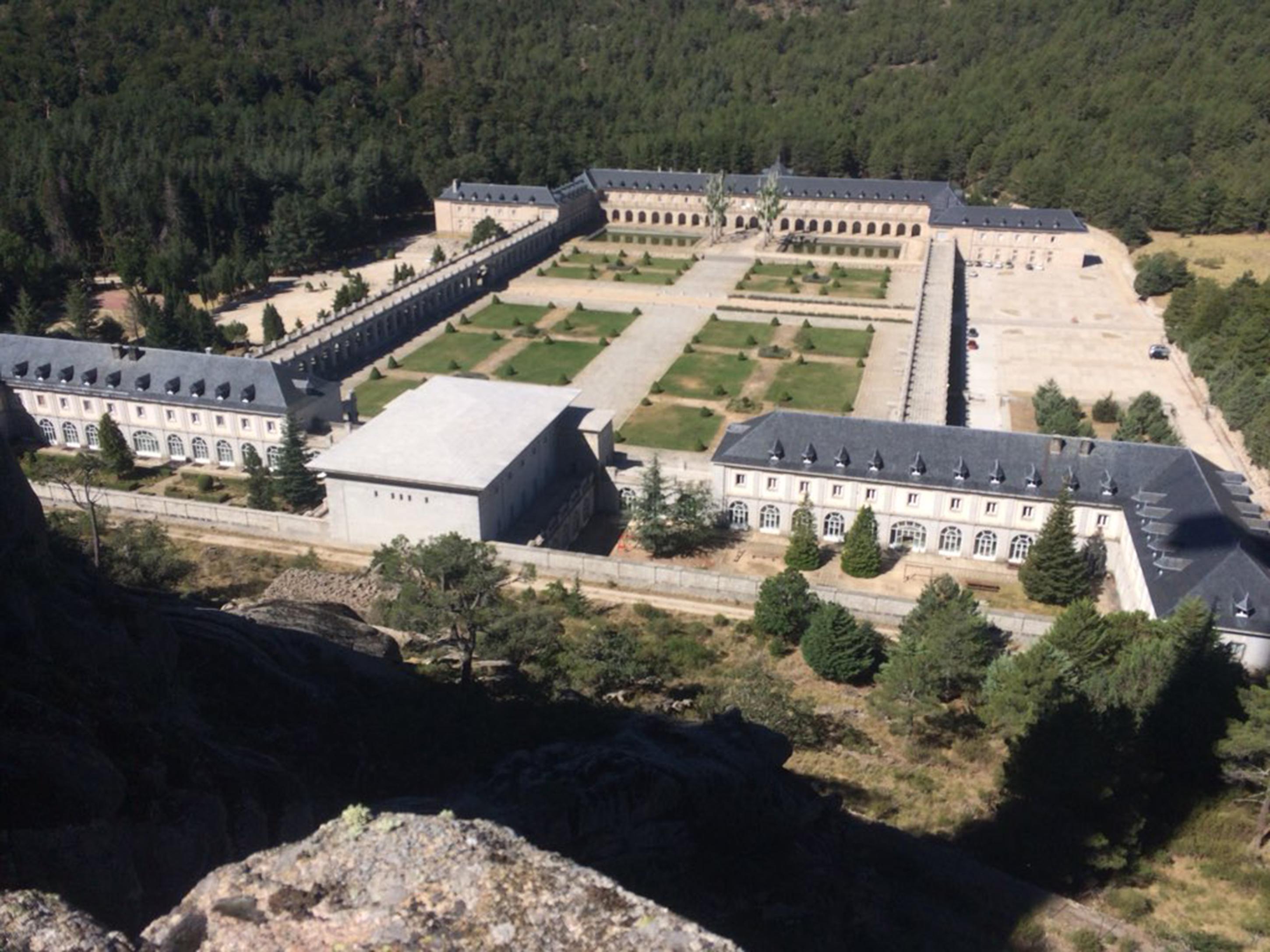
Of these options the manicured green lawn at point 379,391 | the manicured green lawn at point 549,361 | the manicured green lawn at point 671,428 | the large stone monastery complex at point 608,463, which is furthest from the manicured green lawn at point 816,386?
the manicured green lawn at point 379,391

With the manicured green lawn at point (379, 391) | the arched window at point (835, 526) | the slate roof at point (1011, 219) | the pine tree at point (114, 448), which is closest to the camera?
the arched window at point (835, 526)

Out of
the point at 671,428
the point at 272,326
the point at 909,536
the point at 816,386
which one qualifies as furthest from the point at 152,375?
the point at 816,386

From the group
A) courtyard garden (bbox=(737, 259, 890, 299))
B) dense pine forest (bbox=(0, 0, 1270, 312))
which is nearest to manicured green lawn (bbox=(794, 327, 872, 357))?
courtyard garden (bbox=(737, 259, 890, 299))

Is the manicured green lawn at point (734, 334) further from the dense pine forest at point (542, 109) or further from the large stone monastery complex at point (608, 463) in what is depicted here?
the dense pine forest at point (542, 109)

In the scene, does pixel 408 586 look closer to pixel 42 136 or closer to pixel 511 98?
pixel 42 136

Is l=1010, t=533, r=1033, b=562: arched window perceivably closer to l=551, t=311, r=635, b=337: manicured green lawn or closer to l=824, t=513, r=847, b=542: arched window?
l=824, t=513, r=847, b=542: arched window

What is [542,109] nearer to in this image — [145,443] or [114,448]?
[145,443]
